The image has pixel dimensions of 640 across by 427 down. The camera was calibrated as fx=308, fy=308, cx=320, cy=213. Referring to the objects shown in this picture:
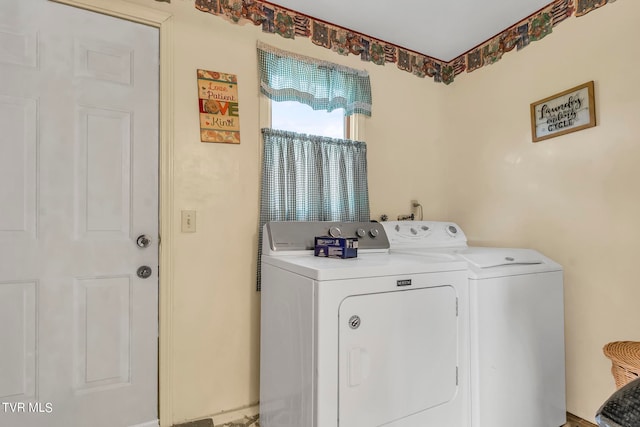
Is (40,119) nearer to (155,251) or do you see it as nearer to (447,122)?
(155,251)

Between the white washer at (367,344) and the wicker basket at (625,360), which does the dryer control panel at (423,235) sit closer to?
the white washer at (367,344)

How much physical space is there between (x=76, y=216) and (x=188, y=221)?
0.51 meters

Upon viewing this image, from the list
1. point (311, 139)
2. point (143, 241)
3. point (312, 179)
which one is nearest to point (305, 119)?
point (311, 139)

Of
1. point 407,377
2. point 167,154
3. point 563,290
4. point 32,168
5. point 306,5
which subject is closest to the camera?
point 407,377

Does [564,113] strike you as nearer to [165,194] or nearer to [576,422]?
[576,422]

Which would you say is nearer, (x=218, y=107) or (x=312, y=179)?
(x=218, y=107)

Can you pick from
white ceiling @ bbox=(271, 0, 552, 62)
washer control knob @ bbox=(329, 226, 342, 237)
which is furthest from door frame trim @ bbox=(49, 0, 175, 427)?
washer control knob @ bbox=(329, 226, 342, 237)

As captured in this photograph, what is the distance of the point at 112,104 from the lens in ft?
5.24

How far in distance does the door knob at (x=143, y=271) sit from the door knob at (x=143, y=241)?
0.37 feet

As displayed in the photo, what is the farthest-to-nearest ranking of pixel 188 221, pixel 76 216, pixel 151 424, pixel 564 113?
pixel 564 113
pixel 188 221
pixel 151 424
pixel 76 216

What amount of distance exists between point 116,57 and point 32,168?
0.69 meters

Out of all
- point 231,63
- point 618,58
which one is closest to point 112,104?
point 231,63

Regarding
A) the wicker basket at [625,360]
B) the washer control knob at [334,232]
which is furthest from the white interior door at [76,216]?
the wicker basket at [625,360]

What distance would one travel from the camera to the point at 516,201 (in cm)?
214
